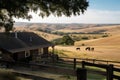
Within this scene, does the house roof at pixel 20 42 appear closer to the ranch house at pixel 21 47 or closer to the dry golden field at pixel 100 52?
the ranch house at pixel 21 47

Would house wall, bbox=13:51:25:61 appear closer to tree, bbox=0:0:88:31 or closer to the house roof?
the house roof

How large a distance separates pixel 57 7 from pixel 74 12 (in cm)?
113

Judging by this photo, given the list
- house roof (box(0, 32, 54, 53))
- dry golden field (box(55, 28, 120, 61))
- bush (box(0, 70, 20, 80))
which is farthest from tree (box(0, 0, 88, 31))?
dry golden field (box(55, 28, 120, 61))

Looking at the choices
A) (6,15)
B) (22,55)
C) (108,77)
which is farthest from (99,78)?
(22,55)

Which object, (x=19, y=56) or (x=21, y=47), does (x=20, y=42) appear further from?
(x=19, y=56)

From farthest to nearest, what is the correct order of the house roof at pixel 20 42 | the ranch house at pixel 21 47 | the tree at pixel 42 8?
the house roof at pixel 20 42 → the ranch house at pixel 21 47 → the tree at pixel 42 8

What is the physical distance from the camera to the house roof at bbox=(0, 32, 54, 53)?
32.3 meters

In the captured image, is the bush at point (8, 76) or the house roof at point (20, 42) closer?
the bush at point (8, 76)

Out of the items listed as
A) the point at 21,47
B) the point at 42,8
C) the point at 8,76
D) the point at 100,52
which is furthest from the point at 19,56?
the point at 100,52

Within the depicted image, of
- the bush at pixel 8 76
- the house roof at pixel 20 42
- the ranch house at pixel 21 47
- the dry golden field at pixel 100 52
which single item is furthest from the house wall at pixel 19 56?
the bush at pixel 8 76

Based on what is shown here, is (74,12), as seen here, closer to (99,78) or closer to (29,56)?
(99,78)

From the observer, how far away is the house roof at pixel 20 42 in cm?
3231

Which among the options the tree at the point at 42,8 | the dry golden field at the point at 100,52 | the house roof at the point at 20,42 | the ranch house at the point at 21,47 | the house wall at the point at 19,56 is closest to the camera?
the tree at the point at 42,8

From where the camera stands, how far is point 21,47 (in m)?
34.2
